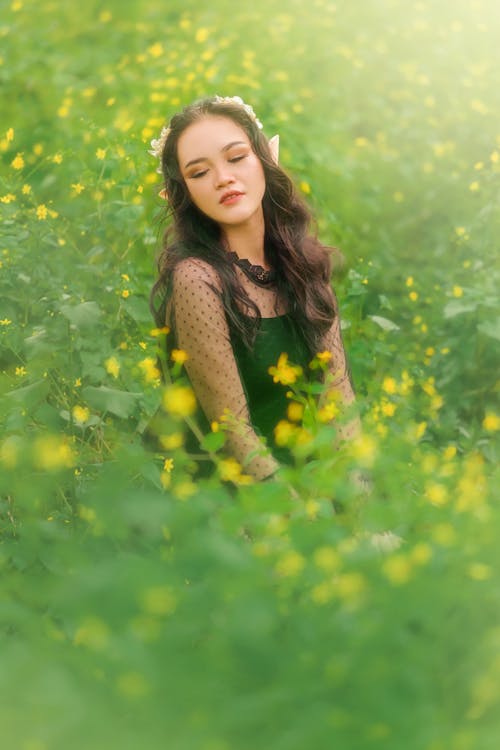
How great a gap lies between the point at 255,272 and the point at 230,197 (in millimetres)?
175

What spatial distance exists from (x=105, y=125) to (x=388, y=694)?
4094mm

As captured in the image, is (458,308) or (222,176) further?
(458,308)

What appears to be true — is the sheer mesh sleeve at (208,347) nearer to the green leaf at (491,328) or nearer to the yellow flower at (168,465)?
the yellow flower at (168,465)

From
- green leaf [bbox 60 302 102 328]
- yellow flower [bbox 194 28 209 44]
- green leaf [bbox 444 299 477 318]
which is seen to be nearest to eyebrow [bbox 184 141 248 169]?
green leaf [bbox 60 302 102 328]

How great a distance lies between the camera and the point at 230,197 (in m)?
2.61

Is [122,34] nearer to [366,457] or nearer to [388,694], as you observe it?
[366,457]

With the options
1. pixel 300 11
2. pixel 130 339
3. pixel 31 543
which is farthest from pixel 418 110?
pixel 31 543

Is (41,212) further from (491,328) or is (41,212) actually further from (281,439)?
(491,328)

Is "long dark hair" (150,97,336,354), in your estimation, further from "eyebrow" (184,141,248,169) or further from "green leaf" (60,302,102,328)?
"green leaf" (60,302,102,328)

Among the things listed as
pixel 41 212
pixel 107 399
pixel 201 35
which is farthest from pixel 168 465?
pixel 201 35

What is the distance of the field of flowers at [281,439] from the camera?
1.27 metres

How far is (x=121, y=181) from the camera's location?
3318 mm

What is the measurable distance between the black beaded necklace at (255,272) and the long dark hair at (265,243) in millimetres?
19

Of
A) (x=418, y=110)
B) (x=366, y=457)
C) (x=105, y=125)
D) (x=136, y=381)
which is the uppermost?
(x=366, y=457)
